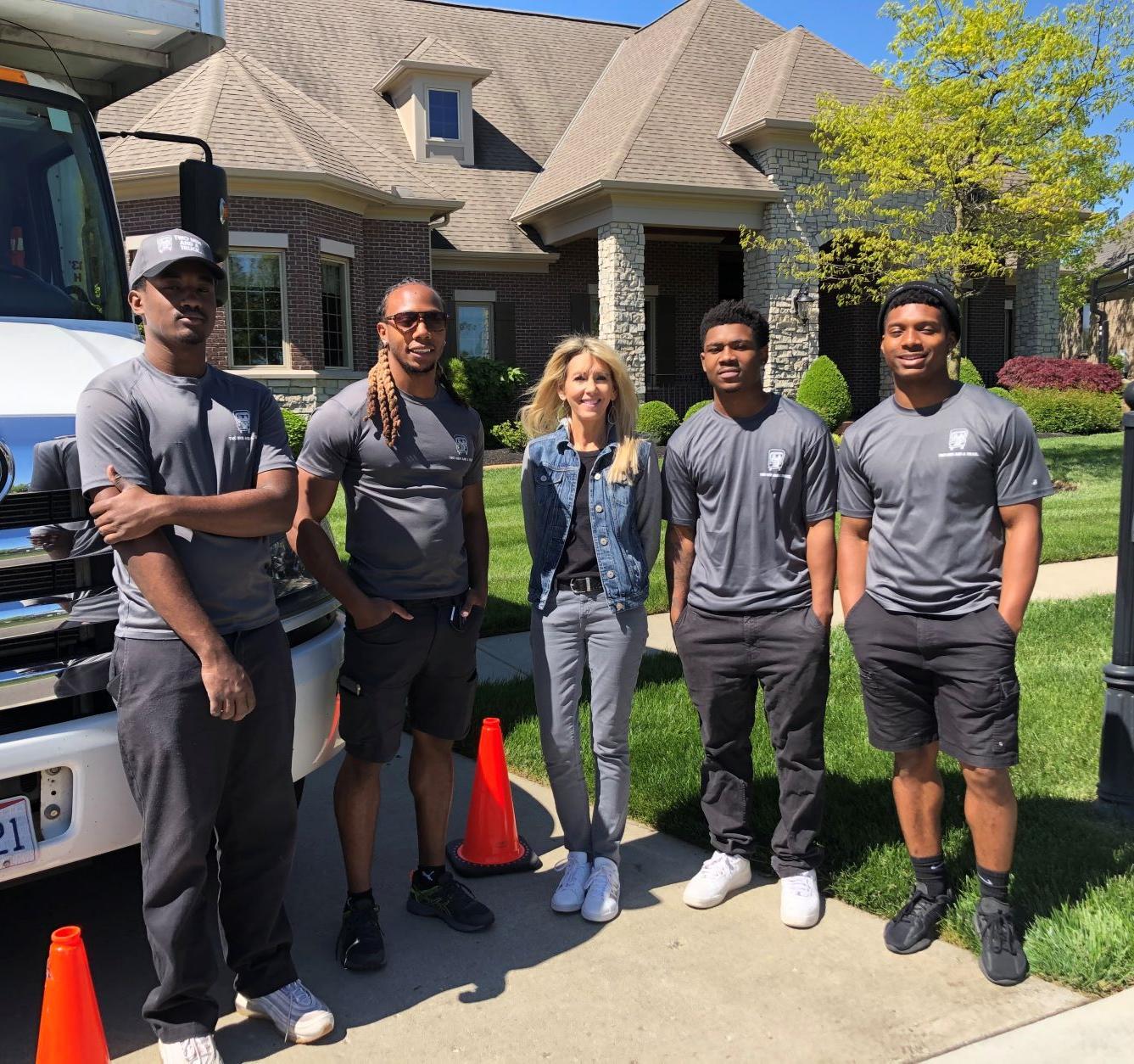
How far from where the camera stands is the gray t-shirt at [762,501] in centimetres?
351

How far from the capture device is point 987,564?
3117 mm

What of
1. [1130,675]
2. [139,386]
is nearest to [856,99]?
[1130,675]

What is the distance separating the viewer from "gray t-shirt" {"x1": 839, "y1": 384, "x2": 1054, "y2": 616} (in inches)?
121

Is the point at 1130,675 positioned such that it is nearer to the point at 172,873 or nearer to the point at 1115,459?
the point at 172,873

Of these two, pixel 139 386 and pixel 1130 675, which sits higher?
pixel 139 386

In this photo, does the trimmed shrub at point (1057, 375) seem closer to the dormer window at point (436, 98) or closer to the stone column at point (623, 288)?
the stone column at point (623, 288)

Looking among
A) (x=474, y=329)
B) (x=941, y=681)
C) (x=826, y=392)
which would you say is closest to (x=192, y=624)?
(x=941, y=681)

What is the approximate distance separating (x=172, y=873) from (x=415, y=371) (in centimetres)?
160

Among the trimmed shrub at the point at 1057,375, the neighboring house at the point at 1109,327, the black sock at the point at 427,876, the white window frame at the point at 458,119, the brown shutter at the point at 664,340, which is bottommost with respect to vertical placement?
the black sock at the point at 427,876

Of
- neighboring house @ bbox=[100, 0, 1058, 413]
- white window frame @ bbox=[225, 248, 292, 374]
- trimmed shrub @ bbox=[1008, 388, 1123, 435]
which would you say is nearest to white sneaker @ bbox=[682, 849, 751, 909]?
white window frame @ bbox=[225, 248, 292, 374]

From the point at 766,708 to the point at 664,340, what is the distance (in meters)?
19.2

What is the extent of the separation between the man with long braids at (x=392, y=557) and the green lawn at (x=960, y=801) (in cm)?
132

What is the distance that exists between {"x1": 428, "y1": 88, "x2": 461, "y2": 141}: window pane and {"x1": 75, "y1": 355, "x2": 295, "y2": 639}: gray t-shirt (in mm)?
20456

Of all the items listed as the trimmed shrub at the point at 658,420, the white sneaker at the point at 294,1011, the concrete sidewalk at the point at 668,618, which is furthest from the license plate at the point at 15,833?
the trimmed shrub at the point at 658,420
